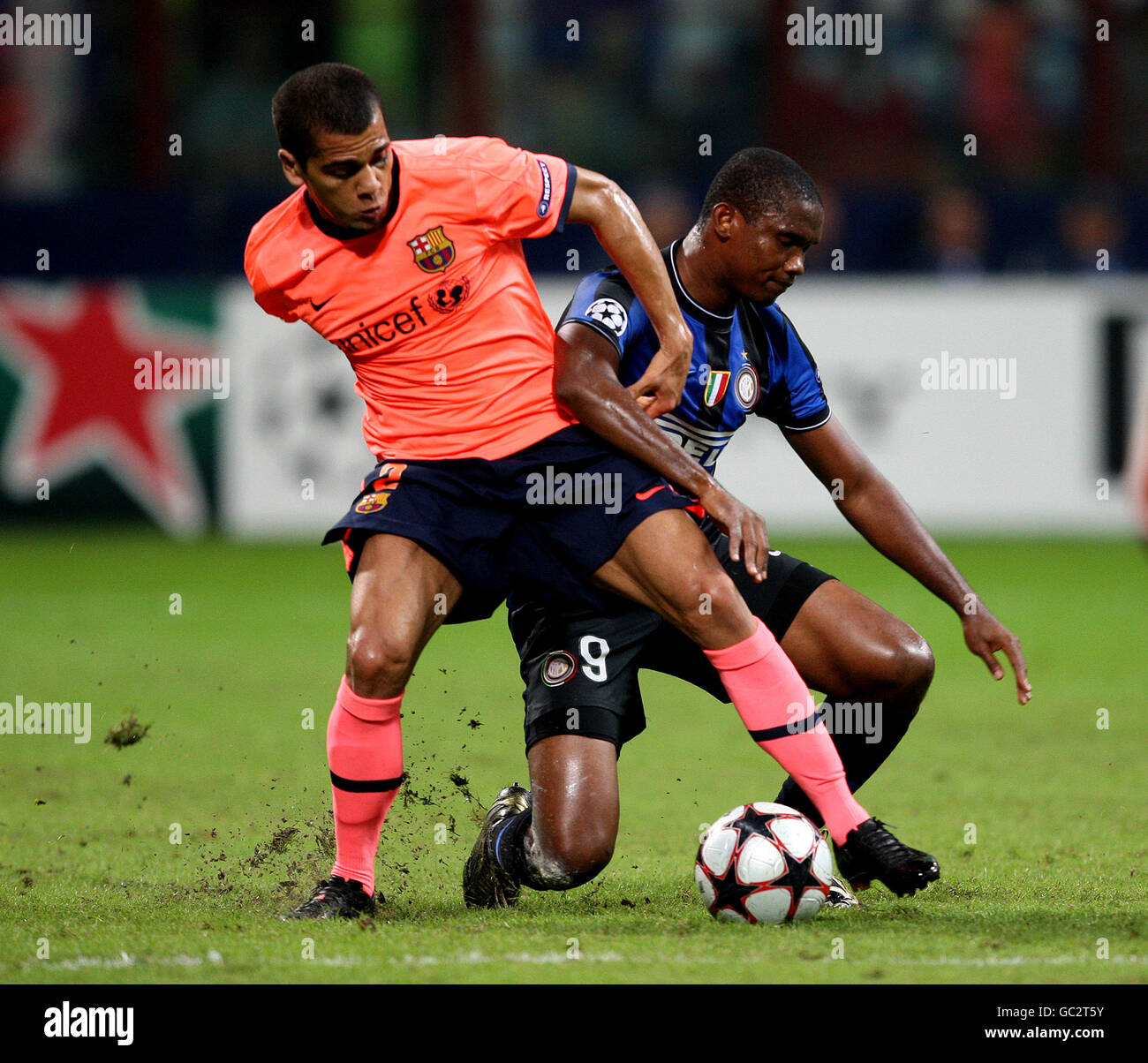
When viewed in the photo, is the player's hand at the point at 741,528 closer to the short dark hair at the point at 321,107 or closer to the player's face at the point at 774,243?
the player's face at the point at 774,243

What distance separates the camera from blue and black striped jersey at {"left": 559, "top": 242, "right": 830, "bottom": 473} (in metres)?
4.64

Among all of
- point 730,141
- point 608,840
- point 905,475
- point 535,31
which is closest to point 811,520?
point 905,475

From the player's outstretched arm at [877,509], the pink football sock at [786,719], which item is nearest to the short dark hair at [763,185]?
the player's outstretched arm at [877,509]

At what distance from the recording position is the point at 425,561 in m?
4.35

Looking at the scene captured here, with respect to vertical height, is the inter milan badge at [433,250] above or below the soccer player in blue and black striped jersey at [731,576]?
above

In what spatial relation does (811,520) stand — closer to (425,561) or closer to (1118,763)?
(1118,763)

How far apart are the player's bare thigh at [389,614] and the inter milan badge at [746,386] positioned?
0.98 meters

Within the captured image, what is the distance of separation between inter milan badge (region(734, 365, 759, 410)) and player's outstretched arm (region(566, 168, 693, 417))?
0.27 meters

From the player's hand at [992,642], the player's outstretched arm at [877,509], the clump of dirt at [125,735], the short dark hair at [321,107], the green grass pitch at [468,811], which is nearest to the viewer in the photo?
the green grass pitch at [468,811]

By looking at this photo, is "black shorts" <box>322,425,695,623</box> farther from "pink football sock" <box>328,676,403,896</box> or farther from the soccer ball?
the soccer ball

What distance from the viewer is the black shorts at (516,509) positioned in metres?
4.42

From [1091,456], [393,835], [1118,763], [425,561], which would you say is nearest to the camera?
[425,561]

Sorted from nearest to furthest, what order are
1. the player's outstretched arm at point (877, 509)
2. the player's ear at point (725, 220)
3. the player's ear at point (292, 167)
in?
the player's ear at point (292, 167) < the player's ear at point (725, 220) < the player's outstretched arm at point (877, 509)
